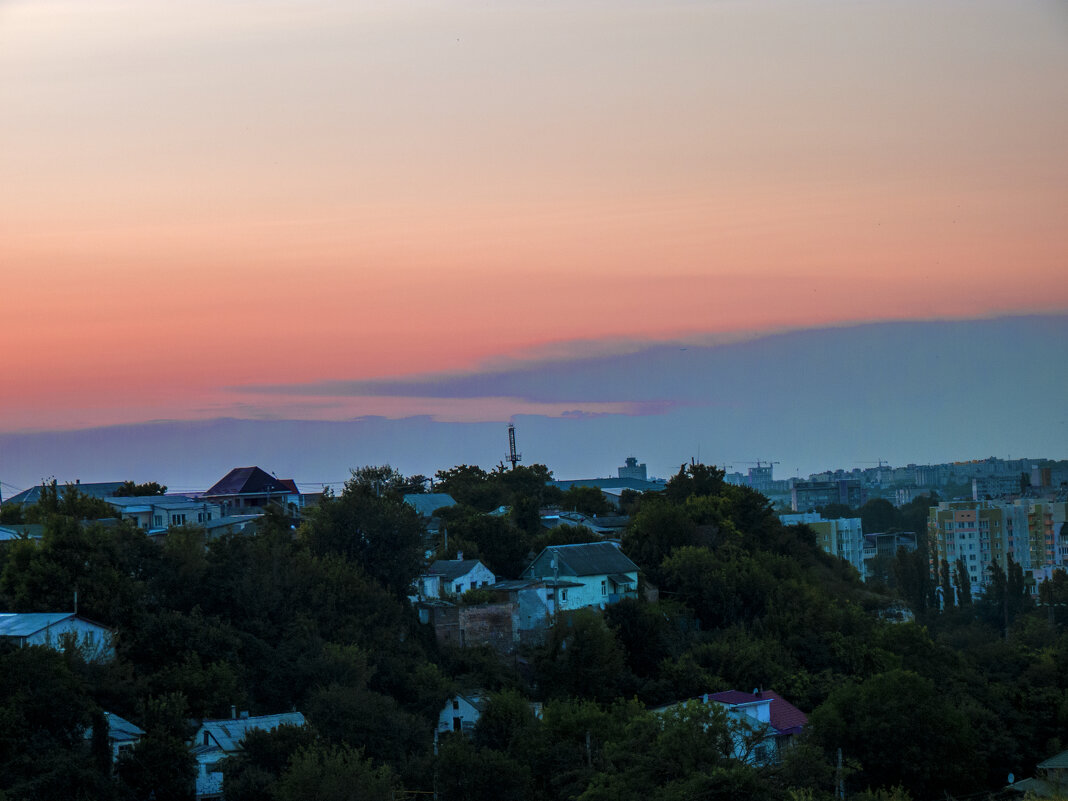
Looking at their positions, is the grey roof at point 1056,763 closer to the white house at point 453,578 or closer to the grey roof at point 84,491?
the white house at point 453,578

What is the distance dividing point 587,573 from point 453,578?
393cm

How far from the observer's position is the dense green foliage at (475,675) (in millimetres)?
23828

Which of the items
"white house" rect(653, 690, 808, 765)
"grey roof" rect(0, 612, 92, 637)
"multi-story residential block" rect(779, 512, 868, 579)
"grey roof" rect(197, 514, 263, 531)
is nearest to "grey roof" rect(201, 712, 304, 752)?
"grey roof" rect(0, 612, 92, 637)

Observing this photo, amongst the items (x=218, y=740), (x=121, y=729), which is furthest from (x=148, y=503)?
(x=218, y=740)

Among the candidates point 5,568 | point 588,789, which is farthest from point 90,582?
point 588,789

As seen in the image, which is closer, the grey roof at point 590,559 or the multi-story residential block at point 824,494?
the grey roof at point 590,559

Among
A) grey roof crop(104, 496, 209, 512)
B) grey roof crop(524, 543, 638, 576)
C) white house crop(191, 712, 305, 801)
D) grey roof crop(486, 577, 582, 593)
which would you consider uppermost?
grey roof crop(104, 496, 209, 512)

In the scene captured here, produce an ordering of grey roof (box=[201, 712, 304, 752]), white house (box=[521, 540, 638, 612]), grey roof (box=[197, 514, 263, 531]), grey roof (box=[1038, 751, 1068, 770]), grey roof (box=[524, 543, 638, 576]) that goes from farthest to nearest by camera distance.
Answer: grey roof (box=[197, 514, 263, 531]) → grey roof (box=[524, 543, 638, 576]) → white house (box=[521, 540, 638, 612]) → grey roof (box=[1038, 751, 1068, 770]) → grey roof (box=[201, 712, 304, 752])

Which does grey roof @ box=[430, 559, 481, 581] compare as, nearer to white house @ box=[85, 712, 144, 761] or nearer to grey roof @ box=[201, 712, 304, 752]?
grey roof @ box=[201, 712, 304, 752]

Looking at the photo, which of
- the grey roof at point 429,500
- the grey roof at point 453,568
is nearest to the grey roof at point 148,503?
the grey roof at point 429,500

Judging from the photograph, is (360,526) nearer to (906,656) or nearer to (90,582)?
(90,582)

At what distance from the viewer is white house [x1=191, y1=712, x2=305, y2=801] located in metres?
23.8

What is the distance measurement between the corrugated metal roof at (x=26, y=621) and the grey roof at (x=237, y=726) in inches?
156

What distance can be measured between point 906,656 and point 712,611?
5.92m
